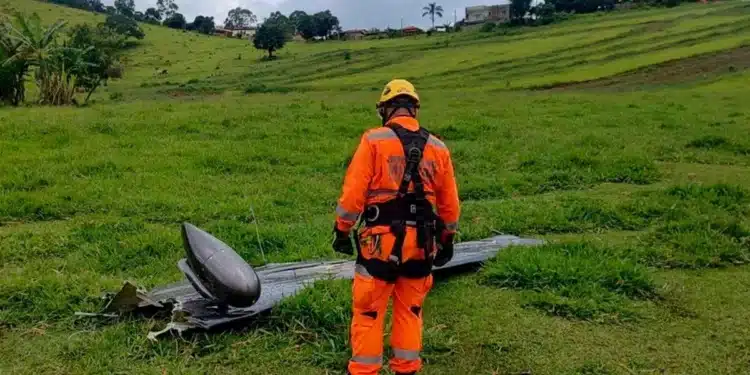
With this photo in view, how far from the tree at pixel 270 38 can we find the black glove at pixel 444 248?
5713 cm

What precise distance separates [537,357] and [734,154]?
385 inches

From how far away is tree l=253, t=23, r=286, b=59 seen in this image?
198 ft

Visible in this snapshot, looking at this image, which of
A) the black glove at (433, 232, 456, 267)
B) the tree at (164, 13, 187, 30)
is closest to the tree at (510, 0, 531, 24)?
the tree at (164, 13, 187, 30)

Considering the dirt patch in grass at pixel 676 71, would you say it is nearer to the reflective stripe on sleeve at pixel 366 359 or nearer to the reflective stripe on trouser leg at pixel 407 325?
the reflective stripe on trouser leg at pixel 407 325

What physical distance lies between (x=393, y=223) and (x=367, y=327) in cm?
66

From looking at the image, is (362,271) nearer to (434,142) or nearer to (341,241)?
(341,241)

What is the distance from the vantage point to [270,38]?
60.2 meters

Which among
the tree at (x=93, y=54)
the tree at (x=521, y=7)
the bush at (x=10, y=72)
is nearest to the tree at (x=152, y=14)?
the tree at (x=521, y=7)

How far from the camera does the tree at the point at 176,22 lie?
307ft

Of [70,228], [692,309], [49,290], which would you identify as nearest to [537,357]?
[692,309]

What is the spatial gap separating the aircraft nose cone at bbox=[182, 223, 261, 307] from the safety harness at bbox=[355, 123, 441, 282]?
123cm

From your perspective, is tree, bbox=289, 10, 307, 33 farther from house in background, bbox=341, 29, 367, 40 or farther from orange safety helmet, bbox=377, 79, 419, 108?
orange safety helmet, bbox=377, 79, 419, 108

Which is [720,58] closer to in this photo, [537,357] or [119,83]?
[537,357]

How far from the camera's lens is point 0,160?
10742 mm
